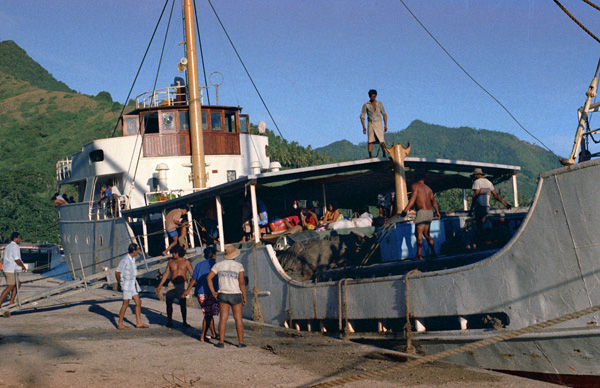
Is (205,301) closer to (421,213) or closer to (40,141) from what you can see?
(421,213)

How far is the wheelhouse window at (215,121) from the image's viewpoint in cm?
1864

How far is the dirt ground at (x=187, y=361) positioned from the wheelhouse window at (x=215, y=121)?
920 cm

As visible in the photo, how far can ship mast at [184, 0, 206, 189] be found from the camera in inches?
667

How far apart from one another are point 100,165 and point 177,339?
1077 centimetres

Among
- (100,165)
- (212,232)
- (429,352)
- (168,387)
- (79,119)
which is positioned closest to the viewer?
(168,387)

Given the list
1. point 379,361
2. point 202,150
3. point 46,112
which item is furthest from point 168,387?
point 46,112

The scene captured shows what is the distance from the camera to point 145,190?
17938mm

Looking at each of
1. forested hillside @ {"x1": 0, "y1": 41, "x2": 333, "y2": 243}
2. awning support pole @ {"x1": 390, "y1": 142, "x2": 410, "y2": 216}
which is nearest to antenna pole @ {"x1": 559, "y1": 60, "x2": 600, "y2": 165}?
awning support pole @ {"x1": 390, "y1": 142, "x2": 410, "y2": 216}

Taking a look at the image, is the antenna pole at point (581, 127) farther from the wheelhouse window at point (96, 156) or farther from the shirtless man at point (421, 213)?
the wheelhouse window at point (96, 156)

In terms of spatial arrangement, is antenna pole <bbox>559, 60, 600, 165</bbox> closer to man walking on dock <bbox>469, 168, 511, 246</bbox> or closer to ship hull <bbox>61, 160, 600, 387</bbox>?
ship hull <bbox>61, 160, 600, 387</bbox>

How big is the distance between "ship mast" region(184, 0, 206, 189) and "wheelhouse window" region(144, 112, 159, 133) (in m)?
1.79

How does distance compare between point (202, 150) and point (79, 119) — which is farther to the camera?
point (79, 119)

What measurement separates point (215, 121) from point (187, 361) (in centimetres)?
1214

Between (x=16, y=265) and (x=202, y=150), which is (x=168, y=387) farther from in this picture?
(x=202, y=150)
